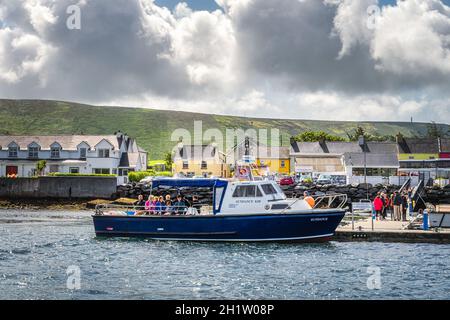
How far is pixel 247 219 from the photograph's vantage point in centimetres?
2906

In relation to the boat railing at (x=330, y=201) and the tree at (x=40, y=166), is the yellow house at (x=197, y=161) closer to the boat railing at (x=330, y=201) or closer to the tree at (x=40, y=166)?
the tree at (x=40, y=166)

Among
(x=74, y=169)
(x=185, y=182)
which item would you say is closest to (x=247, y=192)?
(x=185, y=182)

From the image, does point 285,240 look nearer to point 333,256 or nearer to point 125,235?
point 333,256

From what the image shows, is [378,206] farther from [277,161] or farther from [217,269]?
[277,161]

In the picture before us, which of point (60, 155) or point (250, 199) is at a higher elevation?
point (60, 155)

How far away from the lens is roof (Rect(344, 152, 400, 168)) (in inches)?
3514

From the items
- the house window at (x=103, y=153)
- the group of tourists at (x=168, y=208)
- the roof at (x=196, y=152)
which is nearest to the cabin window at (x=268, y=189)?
the group of tourists at (x=168, y=208)

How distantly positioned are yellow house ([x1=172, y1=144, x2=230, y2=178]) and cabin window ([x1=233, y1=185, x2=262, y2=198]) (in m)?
68.8

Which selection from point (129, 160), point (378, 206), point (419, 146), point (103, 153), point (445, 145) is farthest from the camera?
point (419, 146)

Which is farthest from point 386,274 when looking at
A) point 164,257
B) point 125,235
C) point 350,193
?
point 350,193

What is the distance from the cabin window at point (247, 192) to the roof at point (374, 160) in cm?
6165

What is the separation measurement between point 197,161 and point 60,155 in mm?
25638

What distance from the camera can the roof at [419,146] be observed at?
95062 millimetres

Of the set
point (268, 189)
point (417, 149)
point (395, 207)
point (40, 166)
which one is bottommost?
point (395, 207)
